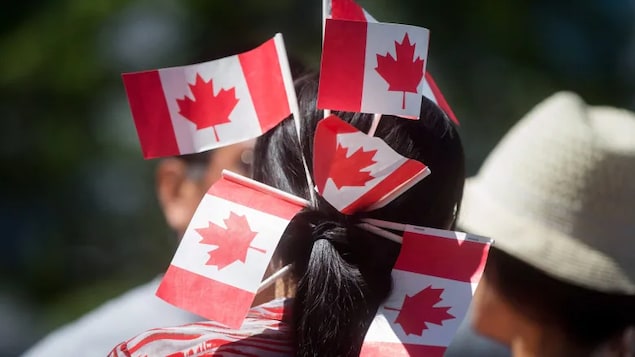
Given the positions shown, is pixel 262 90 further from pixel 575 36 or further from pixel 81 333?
pixel 575 36

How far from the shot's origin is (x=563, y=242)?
1395 millimetres

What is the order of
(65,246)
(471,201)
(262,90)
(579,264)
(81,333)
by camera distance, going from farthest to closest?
(65,246)
(81,333)
(471,201)
(579,264)
(262,90)

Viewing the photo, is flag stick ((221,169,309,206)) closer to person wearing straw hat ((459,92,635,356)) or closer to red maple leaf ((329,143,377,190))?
red maple leaf ((329,143,377,190))

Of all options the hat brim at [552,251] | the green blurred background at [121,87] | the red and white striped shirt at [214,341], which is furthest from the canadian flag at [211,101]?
the green blurred background at [121,87]

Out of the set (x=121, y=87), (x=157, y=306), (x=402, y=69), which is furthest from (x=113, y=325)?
(x=121, y=87)

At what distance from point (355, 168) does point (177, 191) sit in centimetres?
102

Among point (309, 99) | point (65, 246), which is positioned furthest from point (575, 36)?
point (309, 99)

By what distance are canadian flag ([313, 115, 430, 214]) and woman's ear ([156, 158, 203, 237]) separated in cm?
97

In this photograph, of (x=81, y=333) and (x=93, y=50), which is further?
(x=93, y=50)

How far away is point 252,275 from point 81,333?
96cm

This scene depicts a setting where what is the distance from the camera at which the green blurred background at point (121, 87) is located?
370 cm

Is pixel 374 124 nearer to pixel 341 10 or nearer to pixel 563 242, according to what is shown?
pixel 341 10

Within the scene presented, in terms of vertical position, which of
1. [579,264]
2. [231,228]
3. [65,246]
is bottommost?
[65,246]

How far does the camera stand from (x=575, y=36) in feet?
12.6
